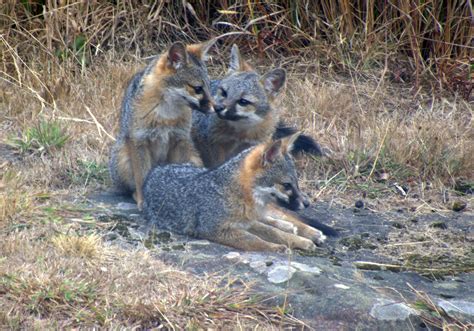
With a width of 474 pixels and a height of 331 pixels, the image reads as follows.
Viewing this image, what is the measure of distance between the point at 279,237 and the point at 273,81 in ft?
6.54

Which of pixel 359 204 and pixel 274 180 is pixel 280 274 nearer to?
pixel 274 180

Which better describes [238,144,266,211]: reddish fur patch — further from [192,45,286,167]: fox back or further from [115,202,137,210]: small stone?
[192,45,286,167]: fox back

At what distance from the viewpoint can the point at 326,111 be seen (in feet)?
25.6

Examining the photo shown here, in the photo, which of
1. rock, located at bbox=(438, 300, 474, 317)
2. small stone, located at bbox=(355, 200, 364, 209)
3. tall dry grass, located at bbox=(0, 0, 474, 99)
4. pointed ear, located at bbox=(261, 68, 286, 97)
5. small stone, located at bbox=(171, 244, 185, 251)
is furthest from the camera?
tall dry grass, located at bbox=(0, 0, 474, 99)

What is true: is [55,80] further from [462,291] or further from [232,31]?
[462,291]

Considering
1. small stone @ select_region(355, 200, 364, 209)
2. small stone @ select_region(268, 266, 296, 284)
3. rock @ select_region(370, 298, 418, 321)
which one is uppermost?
rock @ select_region(370, 298, 418, 321)

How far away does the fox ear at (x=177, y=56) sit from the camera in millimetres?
6230

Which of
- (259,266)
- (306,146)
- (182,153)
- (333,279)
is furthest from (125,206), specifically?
(333,279)

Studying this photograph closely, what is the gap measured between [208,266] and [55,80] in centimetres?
374

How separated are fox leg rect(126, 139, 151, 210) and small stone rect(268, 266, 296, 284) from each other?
5.43 feet

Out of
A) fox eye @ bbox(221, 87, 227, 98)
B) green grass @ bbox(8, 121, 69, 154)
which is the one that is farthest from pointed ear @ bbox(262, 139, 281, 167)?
green grass @ bbox(8, 121, 69, 154)

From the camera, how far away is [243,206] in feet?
18.0

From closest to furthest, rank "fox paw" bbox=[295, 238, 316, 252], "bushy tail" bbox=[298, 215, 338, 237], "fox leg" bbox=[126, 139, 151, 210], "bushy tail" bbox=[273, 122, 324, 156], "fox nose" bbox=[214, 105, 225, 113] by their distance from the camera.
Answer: "fox paw" bbox=[295, 238, 316, 252] < "bushy tail" bbox=[298, 215, 338, 237] < "fox leg" bbox=[126, 139, 151, 210] < "fox nose" bbox=[214, 105, 225, 113] < "bushy tail" bbox=[273, 122, 324, 156]

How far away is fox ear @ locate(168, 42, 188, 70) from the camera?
6.23m
